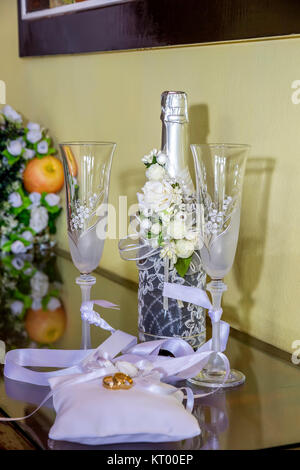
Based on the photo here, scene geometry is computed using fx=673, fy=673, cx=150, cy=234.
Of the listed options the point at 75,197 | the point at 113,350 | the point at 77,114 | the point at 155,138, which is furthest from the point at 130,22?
the point at 113,350

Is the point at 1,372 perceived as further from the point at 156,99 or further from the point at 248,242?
the point at 156,99

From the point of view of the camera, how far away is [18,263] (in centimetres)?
168

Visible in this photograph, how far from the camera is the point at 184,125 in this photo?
1.03m

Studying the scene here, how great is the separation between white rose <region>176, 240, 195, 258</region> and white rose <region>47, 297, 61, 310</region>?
0.40 meters

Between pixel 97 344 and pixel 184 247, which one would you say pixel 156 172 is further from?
pixel 97 344

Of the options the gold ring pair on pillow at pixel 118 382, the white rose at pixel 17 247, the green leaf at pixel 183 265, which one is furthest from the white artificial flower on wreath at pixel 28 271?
the gold ring pair on pillow at pixel 118 382

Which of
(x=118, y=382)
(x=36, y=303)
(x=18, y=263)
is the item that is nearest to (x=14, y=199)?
(x=18, y=263)

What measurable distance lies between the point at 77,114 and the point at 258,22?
→ 77 centimetres

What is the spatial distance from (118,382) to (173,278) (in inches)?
10.2

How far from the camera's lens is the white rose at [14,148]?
1.72 m

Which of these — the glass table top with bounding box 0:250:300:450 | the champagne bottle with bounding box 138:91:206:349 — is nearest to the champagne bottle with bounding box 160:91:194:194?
the champagne bottle with bounding box 138:91:206:349

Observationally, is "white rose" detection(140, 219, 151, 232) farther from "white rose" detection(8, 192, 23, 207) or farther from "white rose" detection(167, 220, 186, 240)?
"white rose" detection(8, 192, 23, 207)

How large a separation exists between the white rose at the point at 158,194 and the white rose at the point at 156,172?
10 mm

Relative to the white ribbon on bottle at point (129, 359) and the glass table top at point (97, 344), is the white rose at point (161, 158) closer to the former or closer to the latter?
the white ribbon on bottle at point (129, 359)
